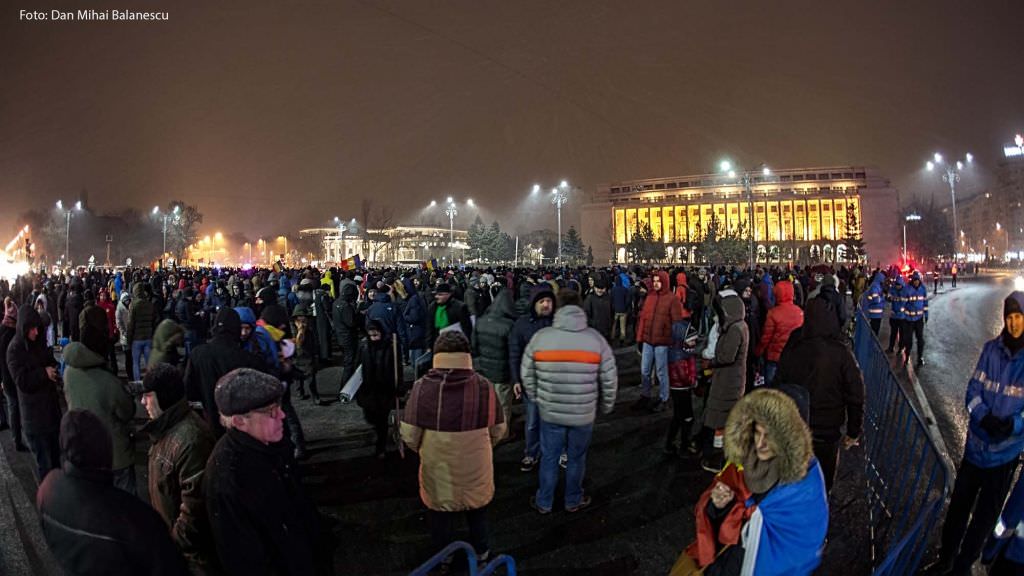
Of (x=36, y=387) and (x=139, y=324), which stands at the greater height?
(x=139, y=324)

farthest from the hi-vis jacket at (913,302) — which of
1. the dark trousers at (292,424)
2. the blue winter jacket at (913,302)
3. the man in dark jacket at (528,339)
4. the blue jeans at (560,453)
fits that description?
the dark trousers at (292,424)

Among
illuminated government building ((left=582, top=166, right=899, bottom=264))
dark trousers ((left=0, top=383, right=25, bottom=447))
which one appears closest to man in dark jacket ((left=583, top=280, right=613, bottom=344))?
dark trousers ((left=0, top=383, right=25, bottom=447))

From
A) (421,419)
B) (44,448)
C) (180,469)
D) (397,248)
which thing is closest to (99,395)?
(180,469)

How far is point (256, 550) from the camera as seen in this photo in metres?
2.47

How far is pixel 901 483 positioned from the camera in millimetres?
5012

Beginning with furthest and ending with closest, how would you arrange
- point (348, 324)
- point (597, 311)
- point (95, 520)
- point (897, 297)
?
point (597, 311)
point (897, 297)
point (348, 324)
point (95, 520)

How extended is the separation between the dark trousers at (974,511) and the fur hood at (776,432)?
2.86 m

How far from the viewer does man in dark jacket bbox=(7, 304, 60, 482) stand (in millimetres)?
5816

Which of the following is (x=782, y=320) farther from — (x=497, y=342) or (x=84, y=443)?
(x=84, y=443)

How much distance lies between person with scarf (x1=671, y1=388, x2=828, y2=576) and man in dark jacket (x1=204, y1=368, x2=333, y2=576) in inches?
66.0

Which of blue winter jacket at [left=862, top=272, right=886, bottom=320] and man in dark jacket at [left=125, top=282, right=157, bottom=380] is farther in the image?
blue winter jacket at [left=862, top=272, right=886, bottom=320]

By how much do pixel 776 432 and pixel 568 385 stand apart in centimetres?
267

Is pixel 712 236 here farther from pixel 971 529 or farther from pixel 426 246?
pixel 971 529

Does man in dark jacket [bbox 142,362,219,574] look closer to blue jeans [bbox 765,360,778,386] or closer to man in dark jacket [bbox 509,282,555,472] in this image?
man in dark jacket [bbox 509,282,555,472]
